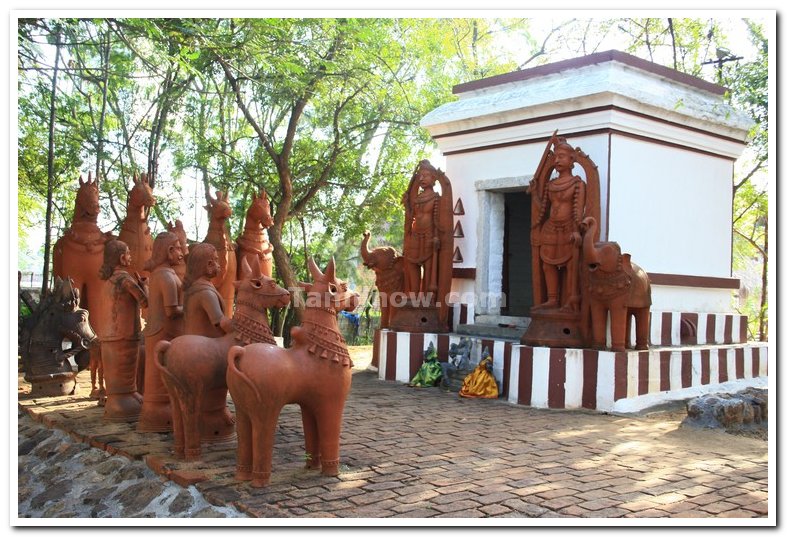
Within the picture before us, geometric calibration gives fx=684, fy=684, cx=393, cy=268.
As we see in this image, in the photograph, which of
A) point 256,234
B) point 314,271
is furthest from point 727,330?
point 314,271

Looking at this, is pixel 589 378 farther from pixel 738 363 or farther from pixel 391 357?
pixel 391 357

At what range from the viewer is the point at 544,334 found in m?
7.16

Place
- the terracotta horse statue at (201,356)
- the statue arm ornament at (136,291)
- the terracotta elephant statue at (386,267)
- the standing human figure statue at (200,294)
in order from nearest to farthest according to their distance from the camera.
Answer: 1. the terracotta horse statue at (201,356)
2. the standing human figure statue at (200,294)
3. the statue arm ornament at (136,291)
4. the terracotta elephant statue at (386,267)

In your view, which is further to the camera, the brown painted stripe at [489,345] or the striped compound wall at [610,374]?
the brown painted stripe at [489,345]

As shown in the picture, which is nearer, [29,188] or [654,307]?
[654,307]

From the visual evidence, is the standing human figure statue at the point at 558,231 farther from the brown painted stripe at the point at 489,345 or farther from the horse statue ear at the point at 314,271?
the horse statue ear at the point at 314,271

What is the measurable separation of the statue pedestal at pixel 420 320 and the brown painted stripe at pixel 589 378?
2.31 m

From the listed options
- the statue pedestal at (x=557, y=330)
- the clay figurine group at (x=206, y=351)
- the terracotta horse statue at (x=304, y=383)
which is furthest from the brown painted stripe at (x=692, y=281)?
the terracotta horse statue at (x=304, y=383)

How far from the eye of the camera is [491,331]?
8469mm

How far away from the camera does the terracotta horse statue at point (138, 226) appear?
809 cm

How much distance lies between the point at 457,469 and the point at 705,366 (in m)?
4.50
